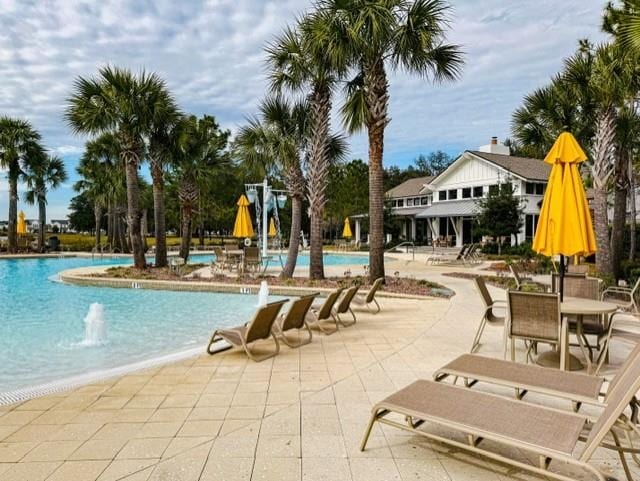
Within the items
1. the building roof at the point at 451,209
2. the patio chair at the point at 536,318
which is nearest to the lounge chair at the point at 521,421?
the patio chair at the point at 536,318

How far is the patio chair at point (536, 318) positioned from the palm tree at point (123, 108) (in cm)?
1543

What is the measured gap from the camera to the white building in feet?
99.3

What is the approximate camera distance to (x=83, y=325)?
934 cm

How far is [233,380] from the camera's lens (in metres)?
5.11

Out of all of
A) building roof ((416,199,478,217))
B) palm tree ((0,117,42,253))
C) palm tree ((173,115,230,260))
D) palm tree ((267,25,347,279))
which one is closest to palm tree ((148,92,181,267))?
palm tree ((173,115,230,260))

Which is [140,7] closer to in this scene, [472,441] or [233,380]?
[233,380]

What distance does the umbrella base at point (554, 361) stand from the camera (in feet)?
18.2

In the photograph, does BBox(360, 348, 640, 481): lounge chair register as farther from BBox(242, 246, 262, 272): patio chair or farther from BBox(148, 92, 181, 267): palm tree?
BBox(148, 92, 181, 267): palm tree

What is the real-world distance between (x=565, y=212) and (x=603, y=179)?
26.3 feet

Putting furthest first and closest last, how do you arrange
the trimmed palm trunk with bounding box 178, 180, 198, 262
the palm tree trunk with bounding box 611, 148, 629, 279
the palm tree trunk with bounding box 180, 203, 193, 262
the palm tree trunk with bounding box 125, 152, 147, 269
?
the trimmed palm trunk with bounding box 178, 180, 198, 262
the palm tree trunk with bounding box 180, 203, 193, 262
the palm tree trunk with bounding box 125, 152, 147, 269
the palm tree trunk with bounding box 611, 148, 629, 279

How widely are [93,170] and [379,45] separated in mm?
25510

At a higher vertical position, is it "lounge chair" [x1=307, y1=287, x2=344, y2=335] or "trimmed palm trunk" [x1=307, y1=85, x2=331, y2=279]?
"trimmed palm trunk" [x1=307, y1=85, x2=331, y2=279]

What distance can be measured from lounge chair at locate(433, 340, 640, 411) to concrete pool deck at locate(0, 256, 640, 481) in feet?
1.48

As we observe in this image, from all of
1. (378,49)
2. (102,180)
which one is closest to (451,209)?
(378,49)
